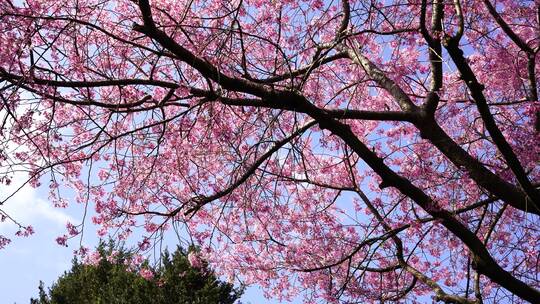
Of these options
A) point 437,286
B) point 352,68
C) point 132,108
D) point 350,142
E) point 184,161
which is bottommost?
point 437,286

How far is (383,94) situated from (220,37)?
5.12 metres

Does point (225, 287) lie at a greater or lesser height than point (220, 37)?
greater

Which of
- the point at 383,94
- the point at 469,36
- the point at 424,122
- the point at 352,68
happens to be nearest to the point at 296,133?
the point at 424,122

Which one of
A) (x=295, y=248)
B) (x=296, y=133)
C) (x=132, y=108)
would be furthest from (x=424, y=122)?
(x=295, y=248)

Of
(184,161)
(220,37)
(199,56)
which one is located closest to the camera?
(199,56)

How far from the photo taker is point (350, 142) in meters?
4.44

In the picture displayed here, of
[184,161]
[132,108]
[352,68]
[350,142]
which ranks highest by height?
[352,68]

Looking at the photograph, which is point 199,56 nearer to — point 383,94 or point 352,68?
point 352,68

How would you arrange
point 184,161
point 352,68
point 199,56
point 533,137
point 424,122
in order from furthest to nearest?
1. point 352,68
2. point 184,161
3. point 533,137
4. point 424,122
5. point 199,56

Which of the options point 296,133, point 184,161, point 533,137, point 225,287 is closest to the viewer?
point 296,133

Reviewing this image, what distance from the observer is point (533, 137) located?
5.44 m

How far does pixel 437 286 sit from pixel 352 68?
342 cm

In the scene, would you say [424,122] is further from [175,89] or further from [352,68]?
[352,68]

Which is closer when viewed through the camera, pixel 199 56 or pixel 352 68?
pixel 199 56
